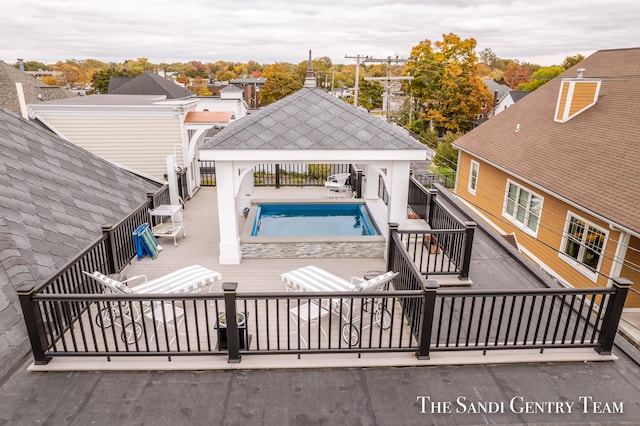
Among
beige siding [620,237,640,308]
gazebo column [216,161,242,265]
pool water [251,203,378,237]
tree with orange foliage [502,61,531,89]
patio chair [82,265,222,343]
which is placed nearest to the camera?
patio chair [82,265,222,343]

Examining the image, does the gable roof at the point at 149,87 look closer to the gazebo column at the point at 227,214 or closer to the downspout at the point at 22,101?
the downspout at the point at 22,101

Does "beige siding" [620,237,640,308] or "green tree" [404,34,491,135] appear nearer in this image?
"beige siding" [620,237,640,308]

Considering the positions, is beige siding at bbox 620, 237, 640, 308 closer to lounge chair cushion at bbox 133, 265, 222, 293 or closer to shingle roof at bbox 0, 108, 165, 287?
lounge chair cushion at bbox 133, 265, 222, 293

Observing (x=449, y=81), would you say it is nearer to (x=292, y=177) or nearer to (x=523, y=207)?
(x=523, y=207)

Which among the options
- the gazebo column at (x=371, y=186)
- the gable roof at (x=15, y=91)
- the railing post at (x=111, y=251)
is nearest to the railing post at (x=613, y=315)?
the gazebo column at (x=371, y=186)

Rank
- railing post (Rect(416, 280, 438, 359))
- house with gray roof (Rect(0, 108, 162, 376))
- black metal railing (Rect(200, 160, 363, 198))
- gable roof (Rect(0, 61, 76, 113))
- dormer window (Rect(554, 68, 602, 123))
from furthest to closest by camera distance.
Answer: gable roof (Rect(0, 61, 76, 113))
dormer window (Rect(554, 68, 602, 123))
black metal railing (Rect(200, 160, 363, 198))
house with gray roof (Rect(0, 108, 162, 376))
railing post (Rect(416, 280, 438, 359))

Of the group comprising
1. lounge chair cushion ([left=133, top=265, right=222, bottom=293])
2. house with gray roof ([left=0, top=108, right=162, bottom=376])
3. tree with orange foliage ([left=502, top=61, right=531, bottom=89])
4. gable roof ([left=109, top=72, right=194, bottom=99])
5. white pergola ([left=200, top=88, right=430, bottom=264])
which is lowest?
lounge chair cushion ([left=133, top=265, right=222, bottom=293])

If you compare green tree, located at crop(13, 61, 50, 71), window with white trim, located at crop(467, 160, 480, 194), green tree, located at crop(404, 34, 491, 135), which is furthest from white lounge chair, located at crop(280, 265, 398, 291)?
green tree, located at crop(13, 61, 50, 71)
